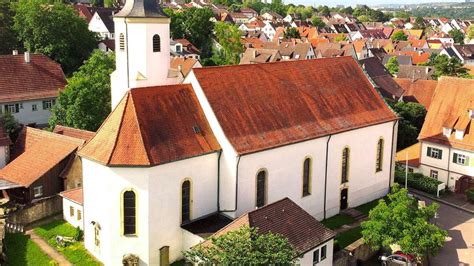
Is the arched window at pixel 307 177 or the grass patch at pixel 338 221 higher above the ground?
the arched window at pixel 307 177

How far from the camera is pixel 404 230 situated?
32.4 metres

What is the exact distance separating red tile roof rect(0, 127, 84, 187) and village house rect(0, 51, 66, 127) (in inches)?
636

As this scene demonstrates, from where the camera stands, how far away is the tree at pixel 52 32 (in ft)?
253

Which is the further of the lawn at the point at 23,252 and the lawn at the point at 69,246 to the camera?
the lawn at the point at 69,246

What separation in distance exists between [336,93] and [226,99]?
11.2 m

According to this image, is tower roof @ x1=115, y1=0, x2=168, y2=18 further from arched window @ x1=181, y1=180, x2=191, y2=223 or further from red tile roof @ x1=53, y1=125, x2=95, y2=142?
red tile roof @ x1=53, y1=125, x2=95, y2=142

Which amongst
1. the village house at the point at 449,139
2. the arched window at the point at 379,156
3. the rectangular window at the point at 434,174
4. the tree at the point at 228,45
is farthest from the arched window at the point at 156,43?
the tree at the point at 228,45

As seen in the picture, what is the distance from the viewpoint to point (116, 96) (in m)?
39.0

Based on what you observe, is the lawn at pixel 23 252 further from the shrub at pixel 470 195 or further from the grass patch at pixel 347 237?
the shrub at pixel 470 195

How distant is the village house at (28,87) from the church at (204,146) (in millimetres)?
27593

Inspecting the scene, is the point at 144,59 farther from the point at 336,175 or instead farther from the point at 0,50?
the point at 0,50

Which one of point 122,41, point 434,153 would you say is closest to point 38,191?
point 122,41

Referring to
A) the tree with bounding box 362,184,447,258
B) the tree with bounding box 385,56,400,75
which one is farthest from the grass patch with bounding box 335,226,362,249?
the tree with bounding box 385,56,400,75

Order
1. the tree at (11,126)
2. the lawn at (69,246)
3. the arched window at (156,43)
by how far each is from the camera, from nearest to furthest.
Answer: the lawn at (69,246) < the arched window at (156,43) < the tree at (11,126)
